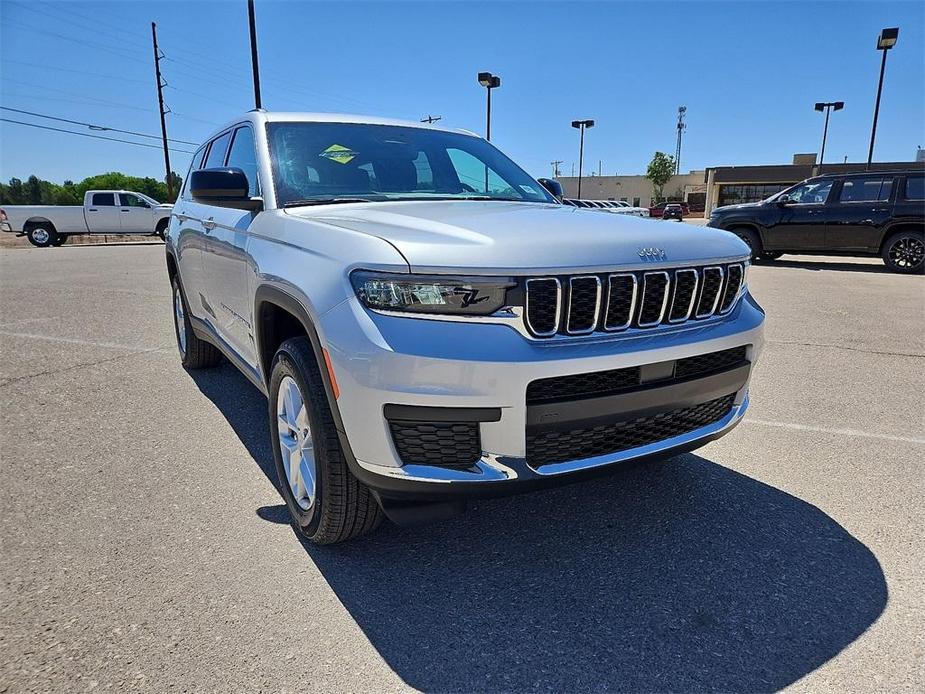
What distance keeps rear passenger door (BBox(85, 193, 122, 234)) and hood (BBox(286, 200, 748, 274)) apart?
24.1 metres

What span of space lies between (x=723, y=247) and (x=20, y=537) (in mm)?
3160

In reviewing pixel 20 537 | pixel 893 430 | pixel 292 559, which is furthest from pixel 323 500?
pixel 893 430

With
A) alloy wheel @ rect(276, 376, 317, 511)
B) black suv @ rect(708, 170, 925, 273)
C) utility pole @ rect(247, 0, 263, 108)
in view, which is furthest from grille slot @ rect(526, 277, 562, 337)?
utility pole @ rect(247, 0, 263, 108)

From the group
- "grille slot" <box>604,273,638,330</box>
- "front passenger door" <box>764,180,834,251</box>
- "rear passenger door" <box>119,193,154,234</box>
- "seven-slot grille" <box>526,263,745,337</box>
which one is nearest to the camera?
"seven-slot grille" <box>526,263,745,337</box>

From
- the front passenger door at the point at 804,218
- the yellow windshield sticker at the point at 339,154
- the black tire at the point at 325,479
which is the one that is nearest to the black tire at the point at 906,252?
the front passenger door at the point at 804,218

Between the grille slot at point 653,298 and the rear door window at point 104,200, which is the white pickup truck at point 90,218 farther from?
the grille slot at point 653,298

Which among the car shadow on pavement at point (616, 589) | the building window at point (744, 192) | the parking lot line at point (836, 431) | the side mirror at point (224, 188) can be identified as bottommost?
the car shadow on pavement at point (616, 589)

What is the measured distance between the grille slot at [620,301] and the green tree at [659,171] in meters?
83.3

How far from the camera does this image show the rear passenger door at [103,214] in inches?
902

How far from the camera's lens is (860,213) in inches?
473

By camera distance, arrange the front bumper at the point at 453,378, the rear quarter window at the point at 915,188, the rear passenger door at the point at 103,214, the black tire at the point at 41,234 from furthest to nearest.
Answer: the rear passenger door at the point at 103,214 → the black tire at the point at 41,234 → the rear quarter window at the point at 915,188 → the front bumper at the point at 453,378

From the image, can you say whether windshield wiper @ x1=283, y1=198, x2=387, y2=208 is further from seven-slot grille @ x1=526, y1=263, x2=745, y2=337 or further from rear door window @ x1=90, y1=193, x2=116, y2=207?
rear door window @ x1=90, y1=193, x2=116, y2=207

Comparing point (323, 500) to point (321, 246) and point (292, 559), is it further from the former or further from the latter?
point (321, 246)

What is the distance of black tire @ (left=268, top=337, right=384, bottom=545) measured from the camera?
7.39 ft
